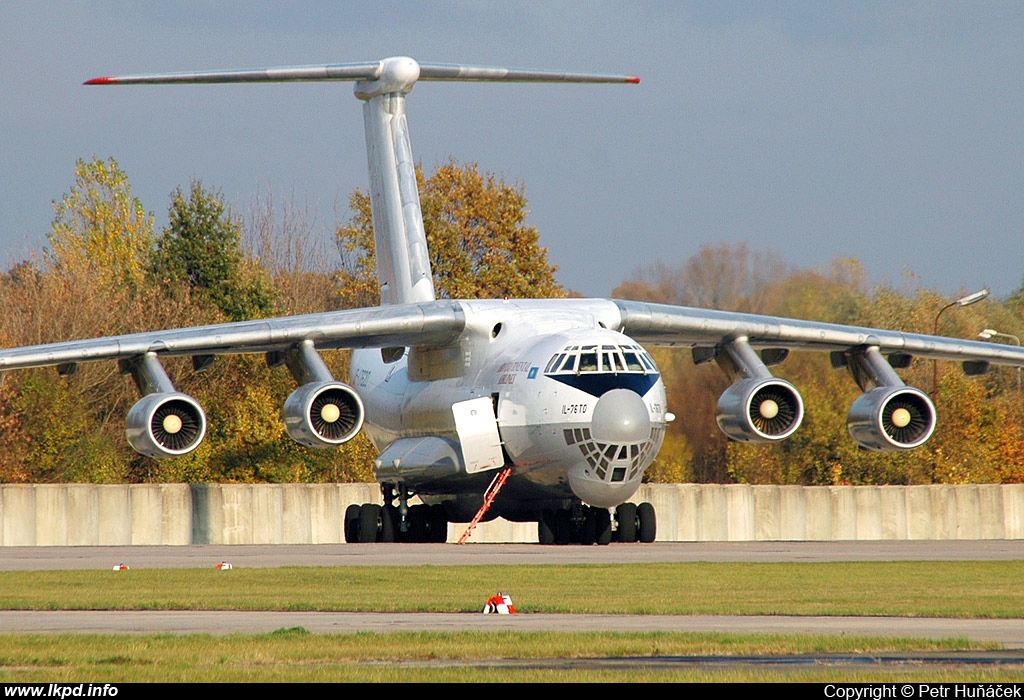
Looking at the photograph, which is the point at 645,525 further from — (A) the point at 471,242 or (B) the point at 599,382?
(A) the point at 471,242

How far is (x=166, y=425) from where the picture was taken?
70.6ft

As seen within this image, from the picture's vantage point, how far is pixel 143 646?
9.01 meters

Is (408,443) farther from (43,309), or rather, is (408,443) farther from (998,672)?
(43,309)

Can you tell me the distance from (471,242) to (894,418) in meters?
26.8

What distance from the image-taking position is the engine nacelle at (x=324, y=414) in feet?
71.9

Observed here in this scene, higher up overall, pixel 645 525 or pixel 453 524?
pixel 453 524

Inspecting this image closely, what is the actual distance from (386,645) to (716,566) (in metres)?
8.27

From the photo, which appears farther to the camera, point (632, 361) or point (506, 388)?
point (506, 388)

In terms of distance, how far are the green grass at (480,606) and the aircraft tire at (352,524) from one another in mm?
8454

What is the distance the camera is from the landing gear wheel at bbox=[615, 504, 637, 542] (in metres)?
23.5

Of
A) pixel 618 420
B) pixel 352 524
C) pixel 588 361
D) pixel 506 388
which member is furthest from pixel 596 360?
pixel 352 524

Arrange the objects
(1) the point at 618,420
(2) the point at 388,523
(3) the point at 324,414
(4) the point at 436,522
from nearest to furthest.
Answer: (1) the point at 618,420 → (3) the point at 324,414 → (2) the point at 388,523 → (4) the point at 436,522

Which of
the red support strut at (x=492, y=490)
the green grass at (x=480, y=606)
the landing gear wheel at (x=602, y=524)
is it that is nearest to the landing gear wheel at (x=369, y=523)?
the red support strut at (x=492, y=490)
